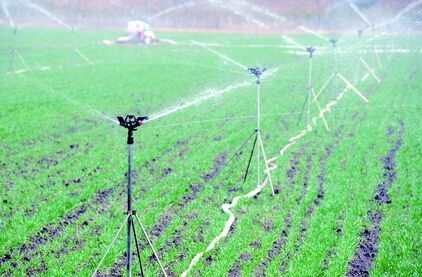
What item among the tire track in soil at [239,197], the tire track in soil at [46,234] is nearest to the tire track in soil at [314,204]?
the tire track in soil at [239,197]

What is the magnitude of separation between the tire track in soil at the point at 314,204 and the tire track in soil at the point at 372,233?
2.69ft

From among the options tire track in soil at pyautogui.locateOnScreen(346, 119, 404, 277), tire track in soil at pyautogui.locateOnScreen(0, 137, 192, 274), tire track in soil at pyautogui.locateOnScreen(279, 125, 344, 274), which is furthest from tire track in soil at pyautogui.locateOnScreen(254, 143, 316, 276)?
tire track in soil at pyautogui.locateOnScreen(0, 137, 192, 274)

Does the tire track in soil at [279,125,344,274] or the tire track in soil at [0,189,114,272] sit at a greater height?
the tire track in soil at [279,125,344,274]

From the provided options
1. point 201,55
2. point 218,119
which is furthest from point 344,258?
point 201,55

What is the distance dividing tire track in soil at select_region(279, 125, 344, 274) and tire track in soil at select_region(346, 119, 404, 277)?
2.69 feet

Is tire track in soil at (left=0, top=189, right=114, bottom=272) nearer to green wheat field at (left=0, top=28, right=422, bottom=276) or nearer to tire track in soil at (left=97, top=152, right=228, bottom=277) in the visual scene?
green wheat field at (left=0, top=28, right=422, bottom=276)

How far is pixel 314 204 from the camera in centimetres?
1006

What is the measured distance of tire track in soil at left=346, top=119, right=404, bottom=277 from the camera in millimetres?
7680

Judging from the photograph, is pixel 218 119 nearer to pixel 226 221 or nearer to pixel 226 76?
pixel 226 221

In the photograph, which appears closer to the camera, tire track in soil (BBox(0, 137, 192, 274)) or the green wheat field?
tire track in soil (BBox(0, 137, 192, 274))

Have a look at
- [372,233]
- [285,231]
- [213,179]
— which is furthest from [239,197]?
[372,233]

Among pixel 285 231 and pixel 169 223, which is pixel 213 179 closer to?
pixel 169 223

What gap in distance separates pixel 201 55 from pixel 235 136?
2412 centimetres

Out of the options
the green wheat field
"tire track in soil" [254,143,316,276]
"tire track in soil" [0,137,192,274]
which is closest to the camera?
"tire track in soil" [254,143,316,276]
